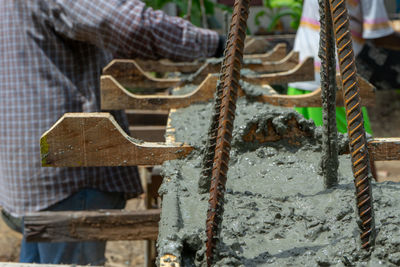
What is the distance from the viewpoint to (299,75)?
2.90m

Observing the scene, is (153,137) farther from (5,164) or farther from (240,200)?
(240,200)

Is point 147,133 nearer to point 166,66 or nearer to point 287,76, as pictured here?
point 166,66

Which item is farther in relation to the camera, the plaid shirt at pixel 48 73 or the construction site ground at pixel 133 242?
the construction site ground at pixel 133 242

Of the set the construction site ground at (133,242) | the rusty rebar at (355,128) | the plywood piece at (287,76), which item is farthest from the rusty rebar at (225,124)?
the construction site ground at (133,242)

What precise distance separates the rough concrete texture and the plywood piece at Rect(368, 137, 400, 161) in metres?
0.10

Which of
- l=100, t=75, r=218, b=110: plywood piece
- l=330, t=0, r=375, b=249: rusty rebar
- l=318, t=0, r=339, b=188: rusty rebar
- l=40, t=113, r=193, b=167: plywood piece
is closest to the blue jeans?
l=100, t=75, r=218, b=110: plywood piece

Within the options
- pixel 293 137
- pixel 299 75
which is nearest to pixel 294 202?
pixel 293 137

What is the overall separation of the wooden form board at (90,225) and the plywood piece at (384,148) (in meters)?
1.05

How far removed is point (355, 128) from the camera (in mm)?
1210

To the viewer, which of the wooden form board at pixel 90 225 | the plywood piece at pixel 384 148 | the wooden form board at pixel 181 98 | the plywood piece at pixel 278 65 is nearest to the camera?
the plywood piece at pixel 384 148

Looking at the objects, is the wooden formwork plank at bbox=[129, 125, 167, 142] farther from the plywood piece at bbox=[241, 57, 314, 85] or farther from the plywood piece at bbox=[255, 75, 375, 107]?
the plywood piece at bbox=[255, 75, 375, 107]

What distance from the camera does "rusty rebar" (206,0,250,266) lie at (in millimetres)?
1189

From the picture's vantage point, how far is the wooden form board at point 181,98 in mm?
2400

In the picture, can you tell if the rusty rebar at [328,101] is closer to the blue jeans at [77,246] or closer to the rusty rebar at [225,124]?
the rusty rebar at [225,124]
